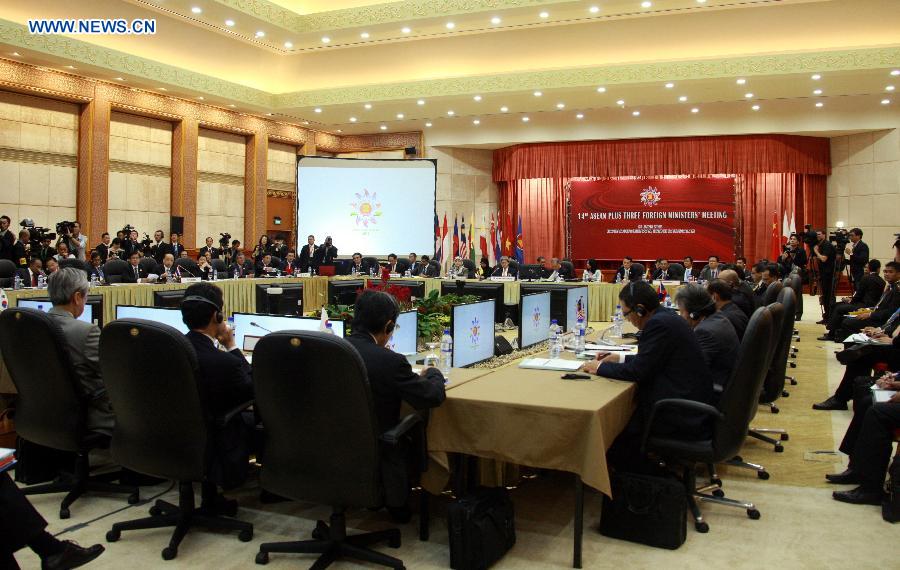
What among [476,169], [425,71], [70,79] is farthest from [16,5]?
[476,169]

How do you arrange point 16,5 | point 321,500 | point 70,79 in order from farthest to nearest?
point 70,79
point 16,5
point 321,500

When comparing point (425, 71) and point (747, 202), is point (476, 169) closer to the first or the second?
point (425, 71)

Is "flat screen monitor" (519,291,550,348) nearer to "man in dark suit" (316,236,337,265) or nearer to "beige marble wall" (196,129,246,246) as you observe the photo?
"man in dark suit" (316,236,337,265)

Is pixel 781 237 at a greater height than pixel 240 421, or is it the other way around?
pixel 781 237

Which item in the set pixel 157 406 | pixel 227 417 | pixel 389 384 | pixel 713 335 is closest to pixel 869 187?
pixel 713 335

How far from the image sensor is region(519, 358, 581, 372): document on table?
3.87 metres

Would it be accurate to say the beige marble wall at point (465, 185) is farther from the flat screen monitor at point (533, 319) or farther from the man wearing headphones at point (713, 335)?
the man wearing headphones at point (713, 335)

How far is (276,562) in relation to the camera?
9.80ft

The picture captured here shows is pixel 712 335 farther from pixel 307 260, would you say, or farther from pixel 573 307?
pixel 307 260

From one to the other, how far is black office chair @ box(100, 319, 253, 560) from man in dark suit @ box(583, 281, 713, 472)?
1.76 m

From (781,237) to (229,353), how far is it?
1528 cm

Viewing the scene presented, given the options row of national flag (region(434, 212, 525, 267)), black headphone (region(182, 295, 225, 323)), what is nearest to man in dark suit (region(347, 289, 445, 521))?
black headphone (region(182, 295, 225, 323))

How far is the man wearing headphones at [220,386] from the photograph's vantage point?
2.99 metres

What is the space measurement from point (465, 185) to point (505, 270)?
5865mm
